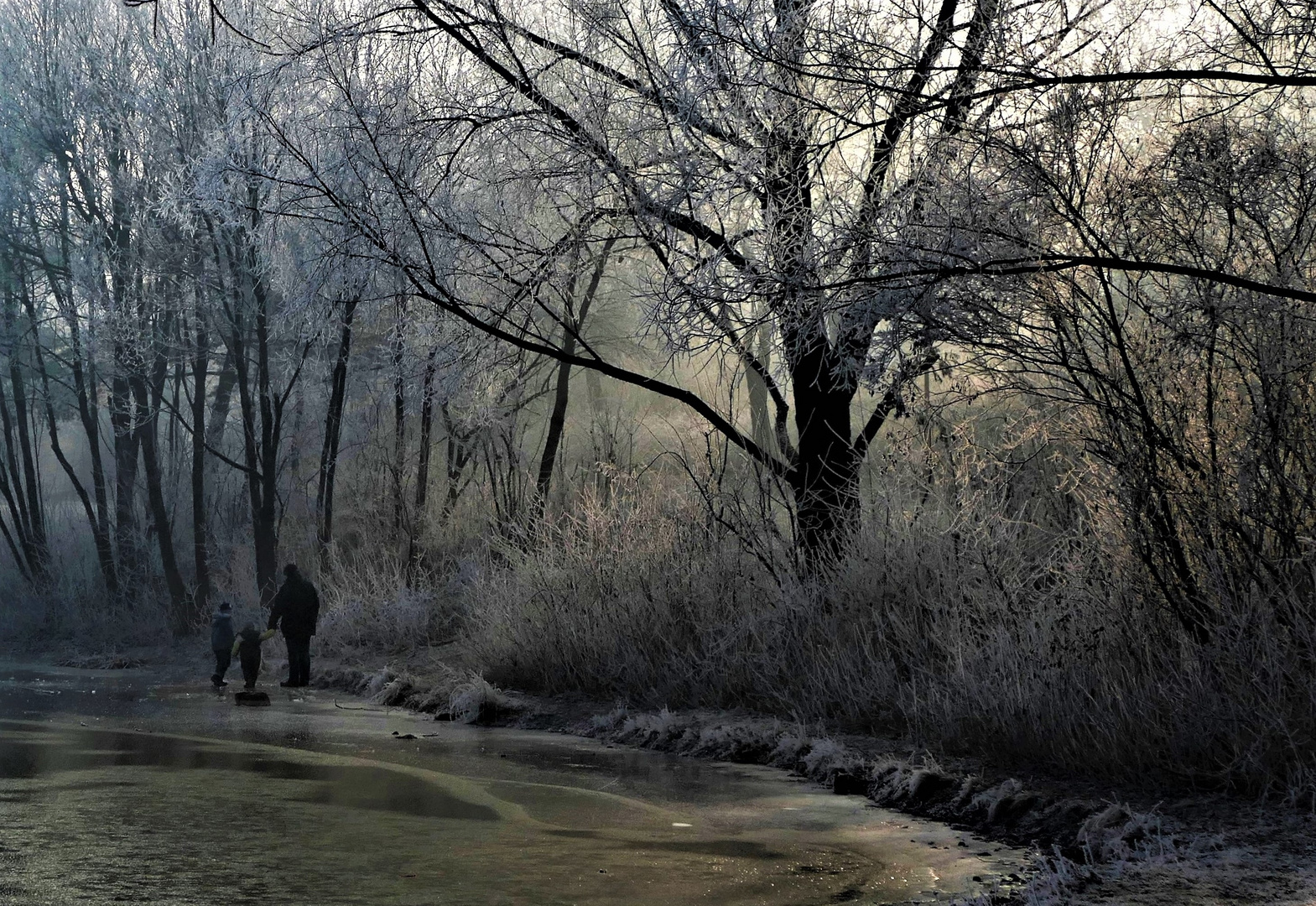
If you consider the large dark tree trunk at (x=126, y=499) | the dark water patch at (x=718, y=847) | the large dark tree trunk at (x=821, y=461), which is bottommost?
the dark water patch at (x=718, y=847)

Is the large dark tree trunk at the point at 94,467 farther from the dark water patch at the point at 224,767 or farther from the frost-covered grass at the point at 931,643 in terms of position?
the dark water patch at the point at 224,767

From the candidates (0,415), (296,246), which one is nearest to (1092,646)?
(296,246)

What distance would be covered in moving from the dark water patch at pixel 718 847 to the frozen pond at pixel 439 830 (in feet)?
0.06

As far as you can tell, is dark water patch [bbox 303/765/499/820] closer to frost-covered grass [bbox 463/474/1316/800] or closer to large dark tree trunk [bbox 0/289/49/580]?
A: frost-covered grass [bbox 463/474/1316/800]

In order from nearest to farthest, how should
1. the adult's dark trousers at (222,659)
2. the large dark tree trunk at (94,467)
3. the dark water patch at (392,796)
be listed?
the dark water patch at (392,796) < the adult's dark trousers at (222,659) < the large dark tree trunk at (94,467)

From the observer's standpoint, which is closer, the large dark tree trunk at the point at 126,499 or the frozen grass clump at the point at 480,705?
the frozen grass clump at the point at 480,705

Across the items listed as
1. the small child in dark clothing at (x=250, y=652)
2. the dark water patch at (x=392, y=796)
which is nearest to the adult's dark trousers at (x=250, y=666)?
the small child in dark clothing at (x=250, y=652)

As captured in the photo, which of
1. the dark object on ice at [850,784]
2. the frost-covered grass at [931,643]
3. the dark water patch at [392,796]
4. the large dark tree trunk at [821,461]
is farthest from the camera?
the large dark tree trunk at [821,461]

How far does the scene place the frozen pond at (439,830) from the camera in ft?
17.3

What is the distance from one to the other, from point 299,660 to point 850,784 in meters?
10.2

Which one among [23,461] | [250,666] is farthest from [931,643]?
[23,461]

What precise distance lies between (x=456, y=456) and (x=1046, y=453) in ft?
50.6

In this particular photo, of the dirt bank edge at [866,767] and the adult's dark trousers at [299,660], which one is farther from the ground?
the adult's dark trousers at [299,660]

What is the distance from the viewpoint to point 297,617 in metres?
16.5
